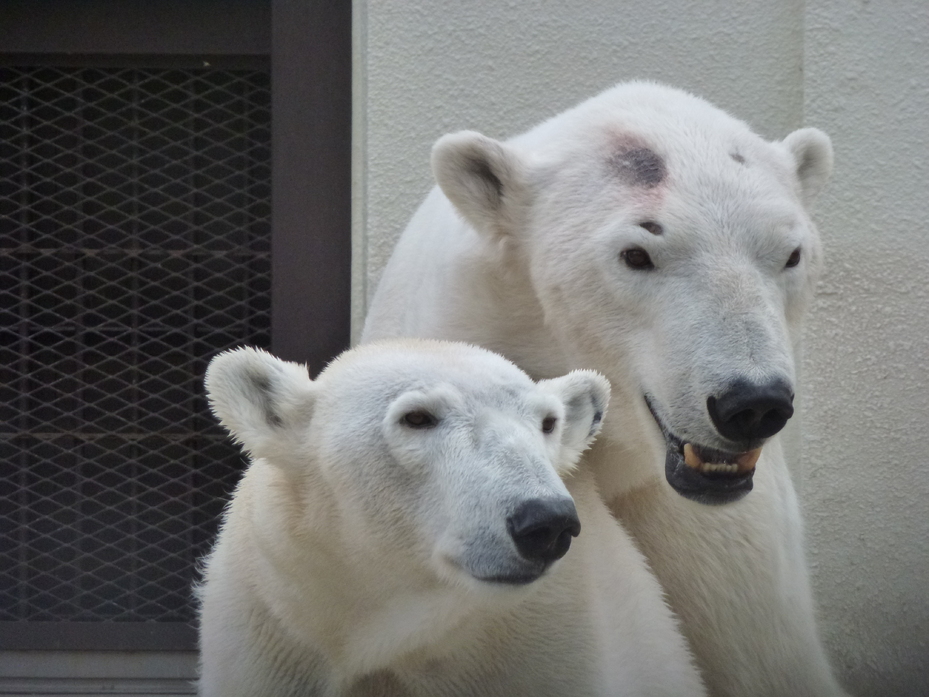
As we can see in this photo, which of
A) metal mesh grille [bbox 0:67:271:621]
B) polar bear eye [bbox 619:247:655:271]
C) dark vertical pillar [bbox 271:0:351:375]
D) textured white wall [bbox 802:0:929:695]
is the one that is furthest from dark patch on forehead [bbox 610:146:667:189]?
metal mesh grille [bbox 0:67:271:621]

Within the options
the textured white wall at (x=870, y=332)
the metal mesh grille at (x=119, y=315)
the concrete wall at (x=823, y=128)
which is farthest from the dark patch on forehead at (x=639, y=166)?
the metal mesh grille at (x=119, y=315)

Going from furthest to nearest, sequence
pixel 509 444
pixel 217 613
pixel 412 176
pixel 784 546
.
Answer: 1. pixel 412 176
2. pixel 784 546
3. pixel 217 613
4. pixel 509 444

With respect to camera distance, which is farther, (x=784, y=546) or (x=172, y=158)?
(x=172, y=158)

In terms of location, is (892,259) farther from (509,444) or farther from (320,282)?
(509,444)

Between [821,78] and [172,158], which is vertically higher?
[821,78]

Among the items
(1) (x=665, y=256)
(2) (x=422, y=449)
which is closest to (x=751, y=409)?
(1) (x=665, y=256)

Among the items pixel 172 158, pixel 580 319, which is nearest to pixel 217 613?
pixel 580 319

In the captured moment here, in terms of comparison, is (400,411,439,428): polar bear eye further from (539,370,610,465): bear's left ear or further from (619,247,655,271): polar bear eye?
(619,247,655,271): polar bear eye

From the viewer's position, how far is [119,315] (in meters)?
3.35

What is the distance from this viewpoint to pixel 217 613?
1.82m

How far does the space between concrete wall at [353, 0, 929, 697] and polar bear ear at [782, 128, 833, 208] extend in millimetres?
833

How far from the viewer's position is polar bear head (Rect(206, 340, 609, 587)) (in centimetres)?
145

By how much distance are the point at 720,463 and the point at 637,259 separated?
37cm

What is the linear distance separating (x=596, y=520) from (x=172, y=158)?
2.02 m
